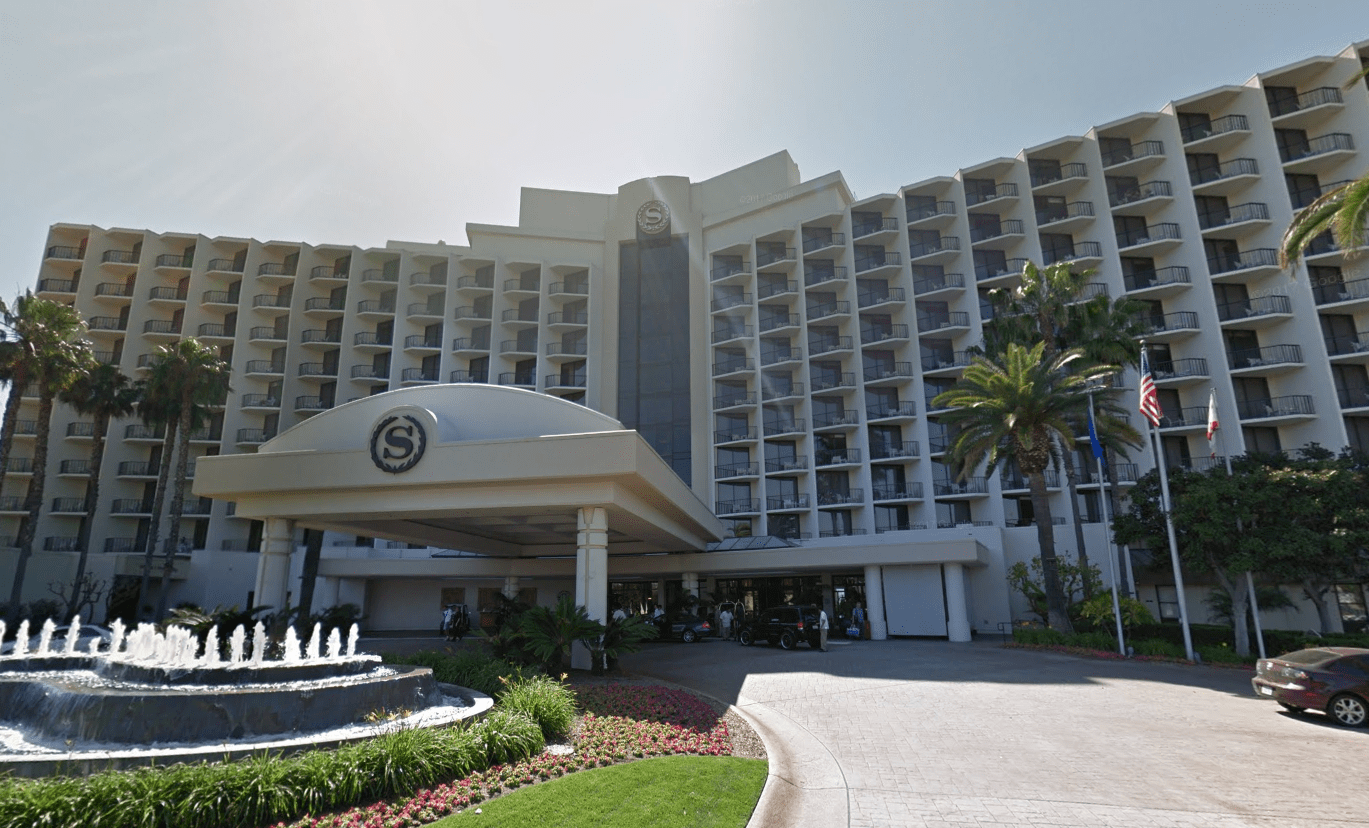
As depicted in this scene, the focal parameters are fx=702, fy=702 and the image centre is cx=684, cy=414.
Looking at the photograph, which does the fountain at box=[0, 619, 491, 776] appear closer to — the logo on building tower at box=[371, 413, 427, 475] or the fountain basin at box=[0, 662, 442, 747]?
the fountain basin at box=[0, 662, 442, 747]

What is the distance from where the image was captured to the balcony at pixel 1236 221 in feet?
131

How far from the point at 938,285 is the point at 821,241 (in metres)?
9.18

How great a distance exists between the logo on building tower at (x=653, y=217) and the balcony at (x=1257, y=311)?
36551mm

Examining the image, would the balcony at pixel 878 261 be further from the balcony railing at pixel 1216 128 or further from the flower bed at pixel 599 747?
the flower bed at pixel 599 747

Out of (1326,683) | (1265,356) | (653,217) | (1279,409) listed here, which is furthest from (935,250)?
(1326,683)

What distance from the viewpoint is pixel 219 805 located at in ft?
23.0

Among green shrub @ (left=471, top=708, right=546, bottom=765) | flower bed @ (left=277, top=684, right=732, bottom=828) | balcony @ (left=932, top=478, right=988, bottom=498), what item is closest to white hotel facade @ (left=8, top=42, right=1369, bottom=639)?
balcony @ (left=932, top=478, right=988, bottom=498)

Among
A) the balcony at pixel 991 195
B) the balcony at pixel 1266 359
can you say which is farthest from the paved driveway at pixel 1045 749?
the balcony at pixel 991 195

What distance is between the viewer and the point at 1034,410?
2695cm

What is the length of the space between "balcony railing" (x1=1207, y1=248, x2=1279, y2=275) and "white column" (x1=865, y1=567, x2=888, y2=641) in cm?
2791

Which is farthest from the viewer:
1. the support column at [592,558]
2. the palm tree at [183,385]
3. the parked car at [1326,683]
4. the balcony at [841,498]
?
the balcony at [841,498]

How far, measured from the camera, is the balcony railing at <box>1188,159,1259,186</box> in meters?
40.8

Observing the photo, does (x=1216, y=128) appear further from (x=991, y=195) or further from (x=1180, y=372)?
(x=1180, y=372)

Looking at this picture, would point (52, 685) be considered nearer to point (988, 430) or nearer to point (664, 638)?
point (664, 638)
